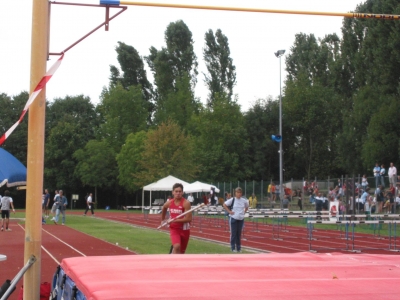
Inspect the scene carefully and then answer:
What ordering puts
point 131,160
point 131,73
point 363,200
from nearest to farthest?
1. point 363,200
2. point 131,160
3. point 131,73

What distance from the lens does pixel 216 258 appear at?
23.7ft

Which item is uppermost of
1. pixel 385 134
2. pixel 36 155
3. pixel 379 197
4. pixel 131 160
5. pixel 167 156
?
pixel 385 134

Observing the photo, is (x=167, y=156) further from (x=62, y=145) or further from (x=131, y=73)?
(x=131, y=73)

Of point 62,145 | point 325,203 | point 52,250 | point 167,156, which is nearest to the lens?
point 52,250

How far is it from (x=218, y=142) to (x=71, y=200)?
637 inches

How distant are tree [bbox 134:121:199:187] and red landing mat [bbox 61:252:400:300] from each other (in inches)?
2082

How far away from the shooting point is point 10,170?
15141 mm

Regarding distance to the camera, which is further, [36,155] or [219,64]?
[219,64]

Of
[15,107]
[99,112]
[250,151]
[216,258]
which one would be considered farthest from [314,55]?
[216,258]

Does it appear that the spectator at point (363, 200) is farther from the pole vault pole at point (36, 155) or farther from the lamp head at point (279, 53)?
the pole vault pole at point (36, 155)

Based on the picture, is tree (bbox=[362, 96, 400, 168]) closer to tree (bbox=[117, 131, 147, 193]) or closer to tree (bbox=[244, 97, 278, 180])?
tree (bbox=[244, 97, 278, 180])

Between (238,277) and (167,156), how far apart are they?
183ft

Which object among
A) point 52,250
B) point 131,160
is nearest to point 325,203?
point 52,250

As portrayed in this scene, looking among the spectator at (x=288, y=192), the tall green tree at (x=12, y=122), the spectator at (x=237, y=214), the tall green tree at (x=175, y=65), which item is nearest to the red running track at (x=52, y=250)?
the spectator at (x=237, y=214)
